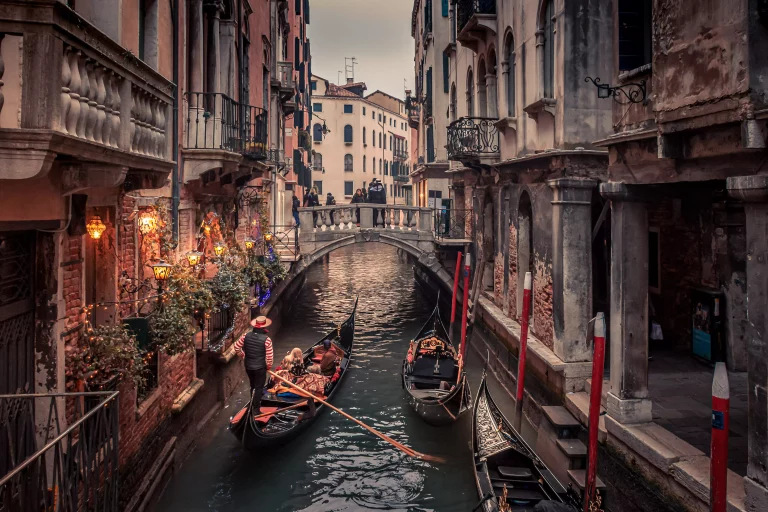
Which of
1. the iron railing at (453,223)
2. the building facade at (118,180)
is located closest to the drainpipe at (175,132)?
the building facade at (118,180)

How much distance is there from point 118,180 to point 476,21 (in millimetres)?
9088

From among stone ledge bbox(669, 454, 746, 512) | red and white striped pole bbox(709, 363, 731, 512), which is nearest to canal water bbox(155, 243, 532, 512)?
stone ledge bbox(669, 454, 746, 512)

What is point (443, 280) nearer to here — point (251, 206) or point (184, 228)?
point (251, 206)

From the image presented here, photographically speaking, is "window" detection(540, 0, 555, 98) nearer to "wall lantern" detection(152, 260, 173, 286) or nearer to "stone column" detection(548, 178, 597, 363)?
"stone column" detection(548, 178, 597, 363)

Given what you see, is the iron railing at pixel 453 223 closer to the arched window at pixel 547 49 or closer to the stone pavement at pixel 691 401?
the arched window at pixel 547 49

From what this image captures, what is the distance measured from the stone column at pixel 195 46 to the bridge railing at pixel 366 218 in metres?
8.02

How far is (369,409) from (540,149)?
16.6 ft

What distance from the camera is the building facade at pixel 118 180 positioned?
307 cm

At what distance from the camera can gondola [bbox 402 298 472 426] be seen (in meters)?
8.89

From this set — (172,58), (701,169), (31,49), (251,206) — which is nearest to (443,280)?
(251,206)

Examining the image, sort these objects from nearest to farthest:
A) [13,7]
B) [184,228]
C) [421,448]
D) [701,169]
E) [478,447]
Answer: [13,7] → [701,169] → [478,447] → [184,228] → [421,448]

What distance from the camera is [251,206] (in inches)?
508

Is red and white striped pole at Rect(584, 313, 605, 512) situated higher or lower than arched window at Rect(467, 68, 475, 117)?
lower

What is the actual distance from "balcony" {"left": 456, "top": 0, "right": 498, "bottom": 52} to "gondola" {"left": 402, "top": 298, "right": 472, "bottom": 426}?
597 cm
